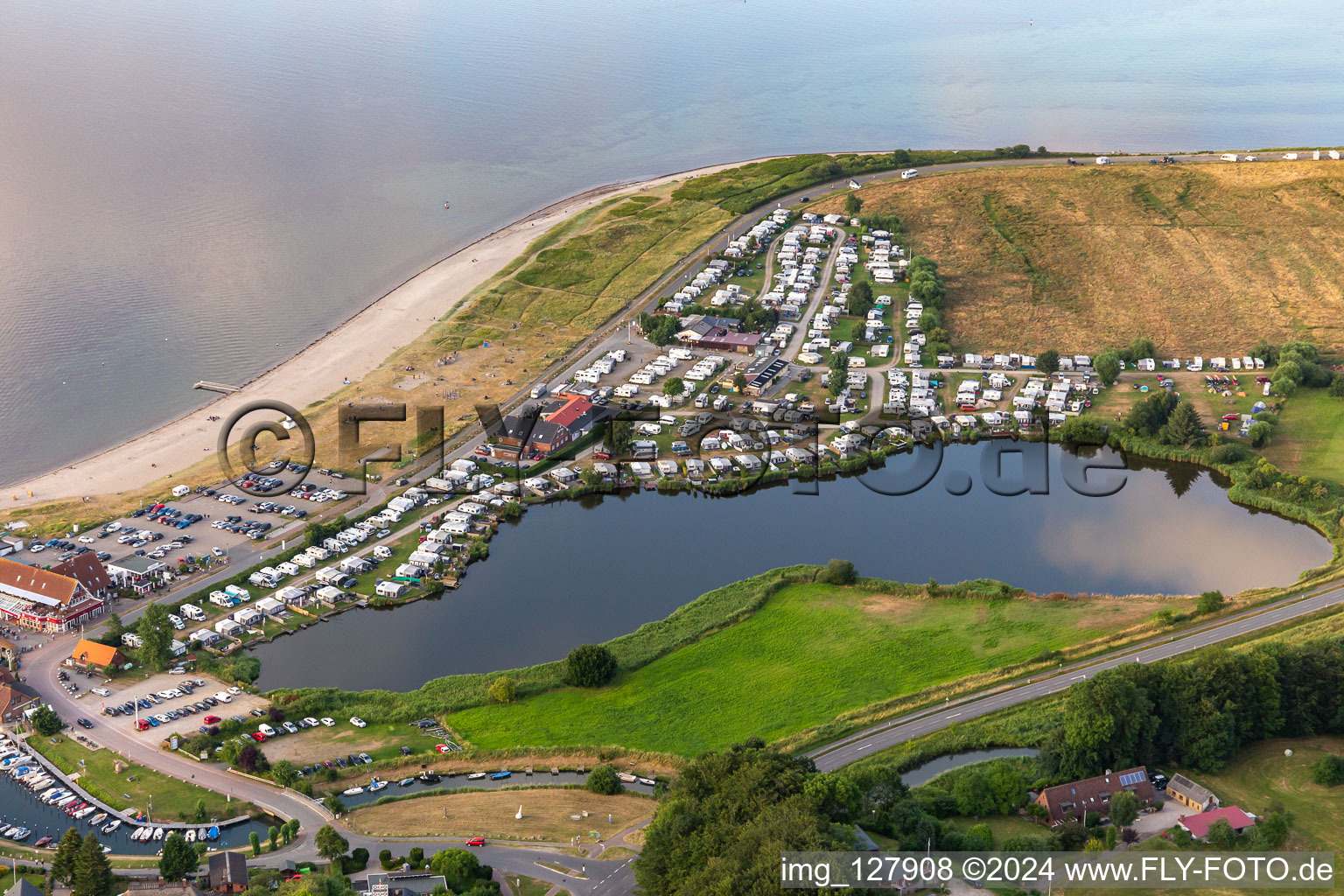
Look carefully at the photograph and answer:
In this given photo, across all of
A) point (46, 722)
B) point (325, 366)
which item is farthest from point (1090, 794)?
point (325, 366)

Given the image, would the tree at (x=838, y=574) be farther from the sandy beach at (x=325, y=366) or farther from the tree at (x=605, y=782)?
the sandy beach at (x=325, y=366)

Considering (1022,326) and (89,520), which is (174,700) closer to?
(89,520)

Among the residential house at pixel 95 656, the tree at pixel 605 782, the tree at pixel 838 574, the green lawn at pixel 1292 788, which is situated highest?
the tree at pixel 838 574

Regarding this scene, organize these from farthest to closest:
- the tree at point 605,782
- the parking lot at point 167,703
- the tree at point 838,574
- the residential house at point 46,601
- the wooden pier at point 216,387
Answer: the wooden pier at point 216,387
the tree at point 838,574
the residential house at point 46,601
the parking lot at point 167,703
the tree at point 605,782

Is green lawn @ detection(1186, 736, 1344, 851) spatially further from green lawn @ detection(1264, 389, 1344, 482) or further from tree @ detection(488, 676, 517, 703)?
green lawn @ detection(1264, 389, 1344, 482)

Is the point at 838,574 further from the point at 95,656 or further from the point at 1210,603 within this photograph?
the point at 95,656

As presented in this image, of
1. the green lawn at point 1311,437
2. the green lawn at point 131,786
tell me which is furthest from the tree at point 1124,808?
the green lawn at point 1311,437

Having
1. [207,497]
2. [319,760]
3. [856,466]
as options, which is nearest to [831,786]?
[319,760]
